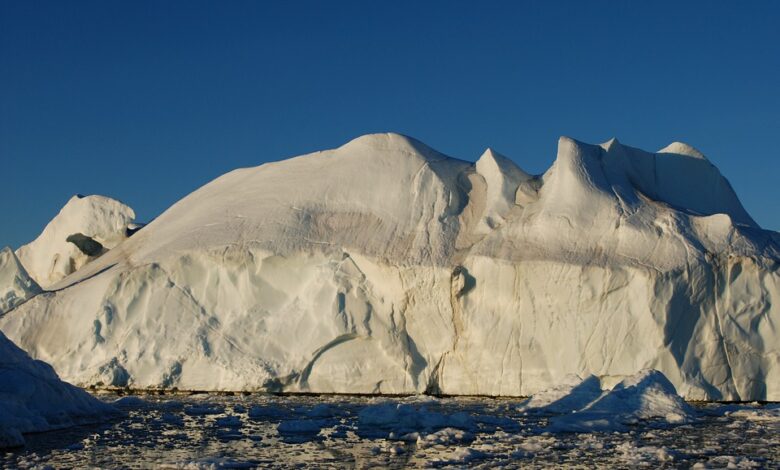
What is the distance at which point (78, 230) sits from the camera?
2452 cm

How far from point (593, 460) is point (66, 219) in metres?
19.2

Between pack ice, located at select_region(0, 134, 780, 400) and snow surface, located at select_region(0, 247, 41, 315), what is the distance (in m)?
2.08

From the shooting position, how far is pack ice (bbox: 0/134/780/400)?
17.4m

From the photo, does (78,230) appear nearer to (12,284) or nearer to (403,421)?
(12,284)

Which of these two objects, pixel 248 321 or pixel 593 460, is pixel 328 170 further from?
pixel 593 460

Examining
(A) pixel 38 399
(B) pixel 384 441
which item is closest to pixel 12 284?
(A) pixel 38 399

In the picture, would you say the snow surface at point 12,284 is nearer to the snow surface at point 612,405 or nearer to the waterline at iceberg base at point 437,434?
the waterline at iceberg base at point 437,434

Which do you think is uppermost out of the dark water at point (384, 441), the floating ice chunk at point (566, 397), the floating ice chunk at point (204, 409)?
the floating ice chunk at point (566, 397)

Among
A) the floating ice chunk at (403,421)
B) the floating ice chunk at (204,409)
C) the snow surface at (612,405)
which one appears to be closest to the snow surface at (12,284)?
the floating ice chunk at (204,409)

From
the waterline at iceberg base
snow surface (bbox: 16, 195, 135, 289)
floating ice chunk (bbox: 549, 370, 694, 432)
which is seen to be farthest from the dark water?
snow surface (bbox: 16, 195, 135, 289)

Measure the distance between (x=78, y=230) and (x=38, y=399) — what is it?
40.0 ft

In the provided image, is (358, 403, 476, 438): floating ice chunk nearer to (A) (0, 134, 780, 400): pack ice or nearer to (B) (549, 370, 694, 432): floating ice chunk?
(B) (549, 370, 694, 432): floating ice chunk

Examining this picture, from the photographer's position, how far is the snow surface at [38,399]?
12.1m

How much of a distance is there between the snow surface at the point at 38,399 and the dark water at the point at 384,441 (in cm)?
39
